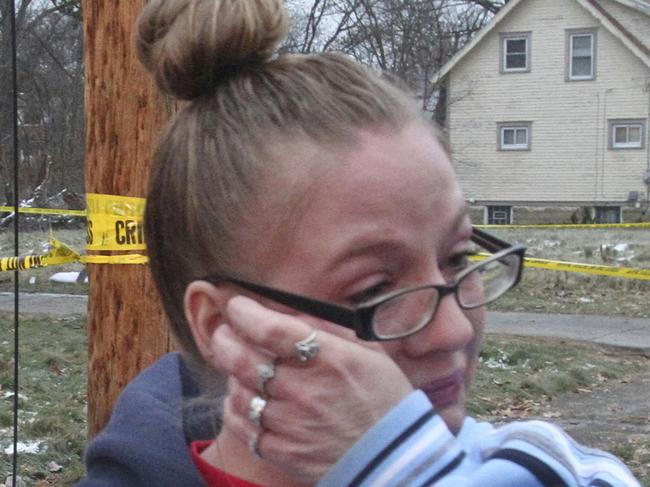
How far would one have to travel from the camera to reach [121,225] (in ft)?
11.5

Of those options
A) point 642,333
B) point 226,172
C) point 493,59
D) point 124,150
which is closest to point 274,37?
point 226,172

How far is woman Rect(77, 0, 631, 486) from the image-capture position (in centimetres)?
126

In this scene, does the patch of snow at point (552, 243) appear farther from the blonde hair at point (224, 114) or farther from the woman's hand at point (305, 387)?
the woman's hand at point (305, 387)

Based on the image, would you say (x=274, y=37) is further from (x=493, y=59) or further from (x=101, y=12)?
(x=493, y=59)

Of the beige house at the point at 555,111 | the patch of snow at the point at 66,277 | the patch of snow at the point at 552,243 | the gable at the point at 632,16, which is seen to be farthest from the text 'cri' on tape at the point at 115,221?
the gable at the point at 632,16

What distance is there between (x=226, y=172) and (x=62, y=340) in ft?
25.5

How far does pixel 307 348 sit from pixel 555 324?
9766mm

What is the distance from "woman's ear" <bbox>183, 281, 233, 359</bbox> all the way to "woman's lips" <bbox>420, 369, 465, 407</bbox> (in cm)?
33

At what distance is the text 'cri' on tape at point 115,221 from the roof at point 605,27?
25.8m

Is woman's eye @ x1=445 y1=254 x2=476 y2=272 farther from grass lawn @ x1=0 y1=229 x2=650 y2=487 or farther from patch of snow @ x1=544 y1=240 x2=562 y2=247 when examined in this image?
patch of snow @ x1=544 y1=240 x2=562 y2=247

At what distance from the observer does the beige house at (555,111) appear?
29.0 m

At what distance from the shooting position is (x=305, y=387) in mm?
1268

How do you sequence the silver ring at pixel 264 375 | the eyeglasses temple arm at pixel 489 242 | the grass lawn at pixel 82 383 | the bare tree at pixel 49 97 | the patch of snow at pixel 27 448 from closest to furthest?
the silver ring at pixel 264 375 < the eyeglasses temple arm at pixel 489 242 < the patch of snow at pixel 27 448 < the grass lawn at pixel 82 383 < the bare tree at pixel 49 97

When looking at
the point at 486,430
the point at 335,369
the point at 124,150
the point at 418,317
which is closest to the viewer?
the point at 335,369
